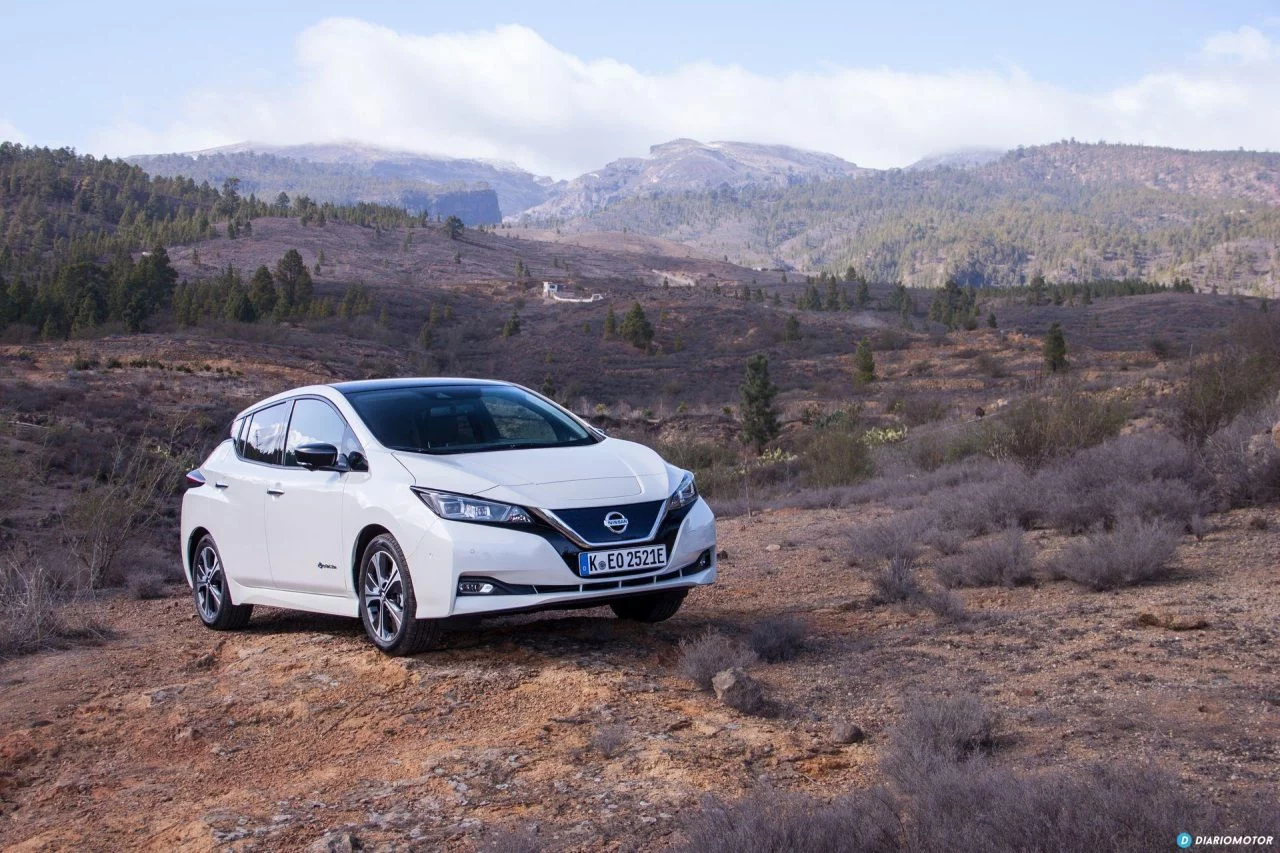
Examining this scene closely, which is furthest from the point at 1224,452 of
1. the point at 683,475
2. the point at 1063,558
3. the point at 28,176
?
the point at 28,176

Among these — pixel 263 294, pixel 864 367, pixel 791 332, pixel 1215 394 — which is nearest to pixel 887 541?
pixel 1215 394

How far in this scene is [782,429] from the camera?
36.8 meters

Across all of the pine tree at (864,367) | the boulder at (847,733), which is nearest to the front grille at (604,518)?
the boulder at (847,733)

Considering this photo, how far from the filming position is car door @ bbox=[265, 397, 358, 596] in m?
6.39

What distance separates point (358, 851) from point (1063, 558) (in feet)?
18.2

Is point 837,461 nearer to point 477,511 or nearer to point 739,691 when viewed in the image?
point 477,511

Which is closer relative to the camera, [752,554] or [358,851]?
[358,851]

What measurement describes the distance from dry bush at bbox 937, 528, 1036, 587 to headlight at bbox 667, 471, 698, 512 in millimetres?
2469

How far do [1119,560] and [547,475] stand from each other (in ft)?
12.9

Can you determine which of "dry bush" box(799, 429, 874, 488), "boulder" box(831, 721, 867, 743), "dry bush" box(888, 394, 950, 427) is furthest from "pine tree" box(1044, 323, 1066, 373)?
"boulder" box(831, 721, 867, 743)

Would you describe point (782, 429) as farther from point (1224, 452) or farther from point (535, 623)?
point (535, 623)

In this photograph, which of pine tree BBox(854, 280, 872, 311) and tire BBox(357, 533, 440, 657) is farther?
pine tree BBox(854, 280, 872, 311)

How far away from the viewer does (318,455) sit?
6340mm

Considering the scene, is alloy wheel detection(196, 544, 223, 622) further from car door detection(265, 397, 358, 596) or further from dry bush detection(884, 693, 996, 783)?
dry bush detection(884, 693, 996, 783)
